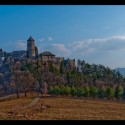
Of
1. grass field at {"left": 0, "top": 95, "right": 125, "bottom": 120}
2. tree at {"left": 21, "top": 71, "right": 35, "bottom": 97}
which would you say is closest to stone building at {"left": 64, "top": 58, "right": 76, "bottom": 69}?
tree at {"left": 21, "top": 71, "right": 35, "bottom": 97}

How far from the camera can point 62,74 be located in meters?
27.9

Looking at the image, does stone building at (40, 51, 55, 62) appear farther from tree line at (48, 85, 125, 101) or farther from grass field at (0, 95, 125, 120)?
grass field at (0, 95, 125, 120)

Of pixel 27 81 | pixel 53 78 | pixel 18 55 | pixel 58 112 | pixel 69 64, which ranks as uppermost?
pixel 18 55

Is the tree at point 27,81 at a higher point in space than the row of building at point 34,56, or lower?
lower

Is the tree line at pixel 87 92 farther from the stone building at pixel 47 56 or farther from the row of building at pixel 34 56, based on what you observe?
the stone building at pixel 47 56

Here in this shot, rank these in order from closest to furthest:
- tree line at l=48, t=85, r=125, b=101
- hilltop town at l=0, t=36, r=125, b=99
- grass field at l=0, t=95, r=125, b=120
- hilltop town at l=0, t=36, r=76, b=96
→ grass field at l=0, t=95, r=125, b=120 → tree line at l=48, t=85, r=125, b=101 → hilltop town at l=0, t=36, r=125, b=99 → hilltop town at l=0, t=36, r=76, b=96

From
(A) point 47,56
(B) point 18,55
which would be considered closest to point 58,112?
(B) point 18,55

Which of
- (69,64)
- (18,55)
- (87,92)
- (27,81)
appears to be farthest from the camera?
(69,64)

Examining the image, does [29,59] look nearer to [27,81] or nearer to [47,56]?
[47,56]

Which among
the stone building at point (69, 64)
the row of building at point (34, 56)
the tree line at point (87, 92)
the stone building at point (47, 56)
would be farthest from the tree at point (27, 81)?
the stone building at point (47, 56)

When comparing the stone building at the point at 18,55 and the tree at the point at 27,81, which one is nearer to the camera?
the tree at the point at 27,81

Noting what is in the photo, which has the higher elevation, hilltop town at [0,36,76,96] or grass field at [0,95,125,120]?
hilltop town at [0,36,76,96]
